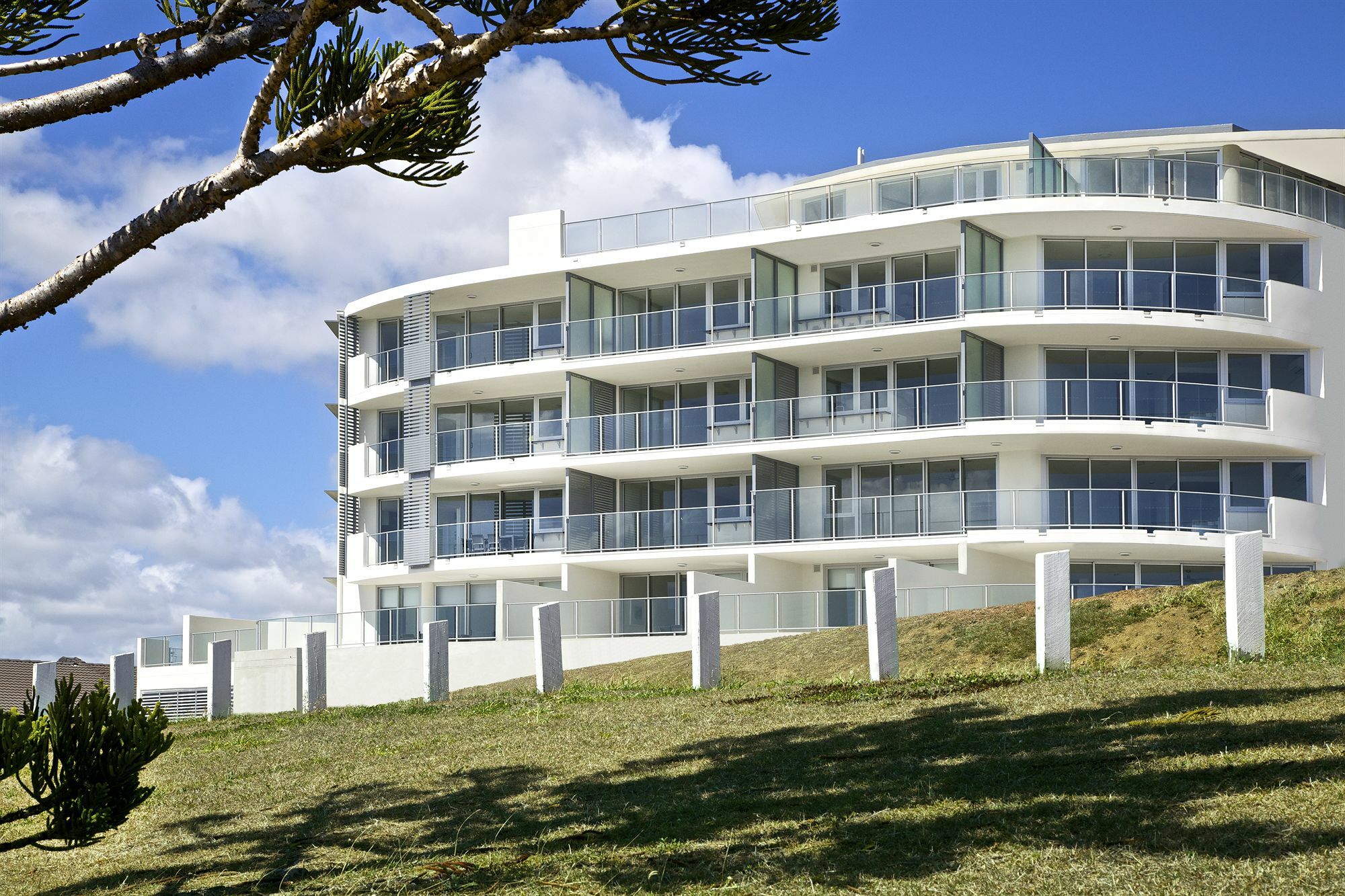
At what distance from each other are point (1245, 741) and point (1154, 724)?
1.30 m

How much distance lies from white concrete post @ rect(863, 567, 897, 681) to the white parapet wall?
1560cm

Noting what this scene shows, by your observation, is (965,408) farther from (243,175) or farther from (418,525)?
(243,175)

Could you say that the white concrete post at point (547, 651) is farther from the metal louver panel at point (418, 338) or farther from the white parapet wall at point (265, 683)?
the metal louver panel at point (418, 338)

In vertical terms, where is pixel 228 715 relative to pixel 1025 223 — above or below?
below

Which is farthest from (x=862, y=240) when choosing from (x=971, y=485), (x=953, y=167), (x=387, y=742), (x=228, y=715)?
Result: (x=387, y=742)

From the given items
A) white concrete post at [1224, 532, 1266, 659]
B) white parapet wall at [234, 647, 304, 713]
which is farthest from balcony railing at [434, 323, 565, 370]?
white concrete post at [1224, 532, 1266, 659]

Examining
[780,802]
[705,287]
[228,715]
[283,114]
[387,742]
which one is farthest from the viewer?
[705,287]

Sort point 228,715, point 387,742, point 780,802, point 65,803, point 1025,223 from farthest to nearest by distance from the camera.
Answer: point 1025,223, point 228,715, point 387,742, point 780,802, point 65,803

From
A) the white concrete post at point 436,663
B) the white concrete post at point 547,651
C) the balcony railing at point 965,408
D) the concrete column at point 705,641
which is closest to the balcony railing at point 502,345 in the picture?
the balcony railing at point 965,408

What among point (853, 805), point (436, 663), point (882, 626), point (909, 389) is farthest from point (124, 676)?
point (853, 805)

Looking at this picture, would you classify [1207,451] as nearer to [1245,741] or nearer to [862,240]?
[862,240]

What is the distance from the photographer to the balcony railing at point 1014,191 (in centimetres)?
3894

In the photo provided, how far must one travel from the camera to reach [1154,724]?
12.2 meters

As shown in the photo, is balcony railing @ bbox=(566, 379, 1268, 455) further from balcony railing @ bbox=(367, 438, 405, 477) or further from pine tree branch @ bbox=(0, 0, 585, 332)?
pine tree branch @ bbox=(0, 0, 585, 332)
